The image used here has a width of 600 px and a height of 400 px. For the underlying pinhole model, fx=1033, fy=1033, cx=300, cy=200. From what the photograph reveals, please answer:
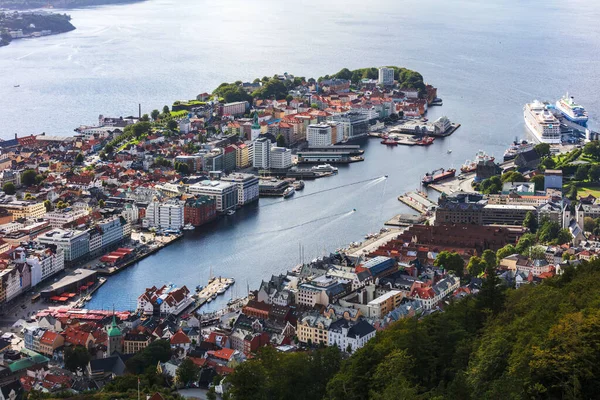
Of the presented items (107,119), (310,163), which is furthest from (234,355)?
(107,119)

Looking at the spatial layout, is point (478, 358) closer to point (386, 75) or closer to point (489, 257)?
point (489, 257)

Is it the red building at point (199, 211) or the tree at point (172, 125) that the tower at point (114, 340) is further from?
the tree at point (172, 125)

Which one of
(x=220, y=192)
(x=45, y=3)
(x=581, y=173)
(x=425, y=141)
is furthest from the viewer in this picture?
(x=45, y=3)

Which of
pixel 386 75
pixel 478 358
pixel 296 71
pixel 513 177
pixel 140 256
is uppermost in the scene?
pixel 478 358

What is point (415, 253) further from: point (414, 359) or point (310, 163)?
point (310, 163)

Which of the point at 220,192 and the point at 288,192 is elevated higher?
the point at 220,192

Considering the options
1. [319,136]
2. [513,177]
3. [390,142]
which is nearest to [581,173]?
[513,177]

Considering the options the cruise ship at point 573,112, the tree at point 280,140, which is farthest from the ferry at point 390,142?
the cruise ship at point 573,112
